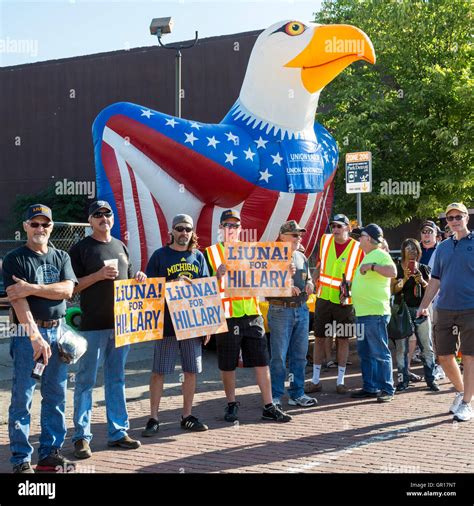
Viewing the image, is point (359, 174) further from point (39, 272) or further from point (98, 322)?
point (39, 272)

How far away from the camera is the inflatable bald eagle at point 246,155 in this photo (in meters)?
9.59

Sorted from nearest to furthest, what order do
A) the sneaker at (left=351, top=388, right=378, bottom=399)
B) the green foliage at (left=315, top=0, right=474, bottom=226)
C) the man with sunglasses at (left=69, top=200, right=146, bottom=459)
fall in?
the man with sunglasses at (left=69, top=200, right=146, bottom=459), the sneaker at (left=351, top=388, right=378, bottom=399), the green foliage at (left=315, top=0, right=474, bottom=226)

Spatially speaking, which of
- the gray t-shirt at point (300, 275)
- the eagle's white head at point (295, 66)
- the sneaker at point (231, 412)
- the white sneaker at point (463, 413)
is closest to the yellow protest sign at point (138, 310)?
the sneaker at point (231, 412)

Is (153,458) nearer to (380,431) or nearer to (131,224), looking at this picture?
(380,431)

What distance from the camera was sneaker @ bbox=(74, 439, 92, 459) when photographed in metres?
5.71

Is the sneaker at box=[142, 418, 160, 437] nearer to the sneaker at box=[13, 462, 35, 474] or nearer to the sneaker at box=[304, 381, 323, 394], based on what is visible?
the sneaker at box=[13, 462, 35, 474]

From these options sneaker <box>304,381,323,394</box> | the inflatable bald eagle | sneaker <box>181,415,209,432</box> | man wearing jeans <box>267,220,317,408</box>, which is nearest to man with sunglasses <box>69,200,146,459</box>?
sneaker <box>181,415,209,432</box>

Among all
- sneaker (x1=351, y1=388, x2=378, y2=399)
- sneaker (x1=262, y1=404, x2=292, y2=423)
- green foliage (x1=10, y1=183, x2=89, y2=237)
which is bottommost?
sneaker (x1=351, y1=388, x2=378, y2=399)

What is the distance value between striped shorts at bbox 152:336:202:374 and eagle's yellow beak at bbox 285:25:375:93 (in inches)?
A: 202

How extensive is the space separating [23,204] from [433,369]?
96.2 feet

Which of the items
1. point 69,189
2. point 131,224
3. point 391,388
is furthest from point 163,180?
point 69,189

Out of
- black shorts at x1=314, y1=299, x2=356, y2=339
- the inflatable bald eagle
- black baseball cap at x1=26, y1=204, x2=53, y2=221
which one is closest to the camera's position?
black baseball cap at x1=26, y1=204, x2=53, y2=221

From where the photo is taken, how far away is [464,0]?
1844 cm

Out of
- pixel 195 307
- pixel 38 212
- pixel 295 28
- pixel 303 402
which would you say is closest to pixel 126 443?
pixel 195 307
